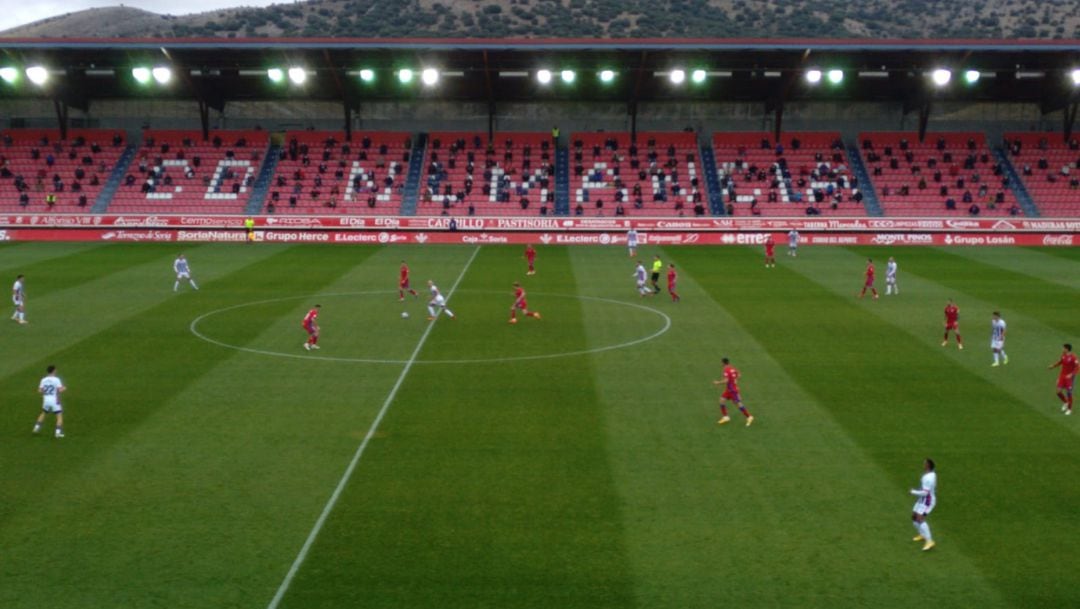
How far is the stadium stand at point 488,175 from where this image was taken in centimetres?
6300

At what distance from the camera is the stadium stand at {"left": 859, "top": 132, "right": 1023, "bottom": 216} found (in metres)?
62.3

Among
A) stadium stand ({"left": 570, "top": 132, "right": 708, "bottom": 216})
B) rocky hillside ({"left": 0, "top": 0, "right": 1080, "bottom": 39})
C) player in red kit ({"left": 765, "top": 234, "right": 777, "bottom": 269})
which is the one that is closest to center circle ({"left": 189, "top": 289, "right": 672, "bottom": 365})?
player in red kit ({"left": 765, "top": 234, "right": 777, "bottom": 269})

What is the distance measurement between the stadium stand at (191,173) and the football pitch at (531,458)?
101 feet

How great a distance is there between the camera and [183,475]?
54.1 feet

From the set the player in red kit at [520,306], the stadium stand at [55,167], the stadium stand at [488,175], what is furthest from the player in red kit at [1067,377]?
Result: the stadium stand at [55,167]

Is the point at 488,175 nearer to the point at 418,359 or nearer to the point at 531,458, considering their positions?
the point at 418,359

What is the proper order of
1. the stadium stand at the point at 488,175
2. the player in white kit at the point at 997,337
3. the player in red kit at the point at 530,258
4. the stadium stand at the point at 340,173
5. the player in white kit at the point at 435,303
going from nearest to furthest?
the player in white kit at the point at 997,337
the player in white kit at the point at 435,303
the player in red kit at the point at 530,258
the stadium stand at the point at 340,173
the stadium stand at the point at 488,175

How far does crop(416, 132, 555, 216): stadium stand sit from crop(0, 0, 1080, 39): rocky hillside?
78.5 meters

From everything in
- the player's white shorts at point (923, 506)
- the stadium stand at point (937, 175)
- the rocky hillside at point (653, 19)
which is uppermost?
the rocky hillside at point (653, 19)

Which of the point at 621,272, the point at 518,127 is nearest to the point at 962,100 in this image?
the point at 518,127

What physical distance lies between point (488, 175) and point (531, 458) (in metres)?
50.8

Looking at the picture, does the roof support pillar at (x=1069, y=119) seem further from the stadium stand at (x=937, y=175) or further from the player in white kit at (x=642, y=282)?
the player in white kit at (x=642, y=282)

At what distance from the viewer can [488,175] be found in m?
66.8

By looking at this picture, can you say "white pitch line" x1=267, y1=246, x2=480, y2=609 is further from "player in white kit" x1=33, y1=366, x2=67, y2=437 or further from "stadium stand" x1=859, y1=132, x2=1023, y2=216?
"stadium stand" x1=859, y1=132, x2=1023, y2=216
